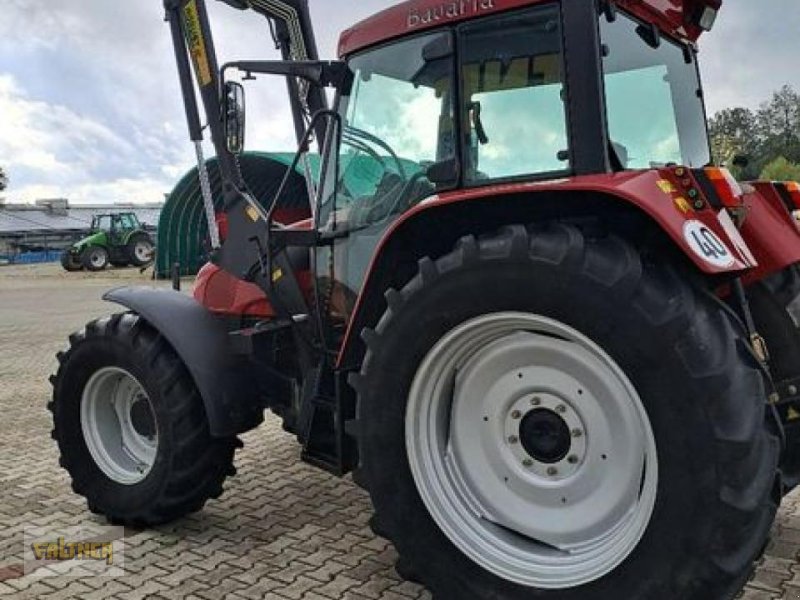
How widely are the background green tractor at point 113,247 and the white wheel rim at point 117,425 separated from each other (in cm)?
2849

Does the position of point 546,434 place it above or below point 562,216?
below

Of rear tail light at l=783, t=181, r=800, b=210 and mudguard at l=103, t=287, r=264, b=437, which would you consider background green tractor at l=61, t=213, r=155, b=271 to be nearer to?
mudguard at l=103, t=287, r=264, b=437

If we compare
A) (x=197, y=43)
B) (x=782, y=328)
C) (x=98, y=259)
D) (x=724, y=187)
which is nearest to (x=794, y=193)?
(x=782, y=328)

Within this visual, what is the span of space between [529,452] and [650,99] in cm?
163

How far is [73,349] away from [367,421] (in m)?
2.17

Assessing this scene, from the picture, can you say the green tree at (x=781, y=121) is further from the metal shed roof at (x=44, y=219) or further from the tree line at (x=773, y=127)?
the metal shed roof at (x=44, y=219)

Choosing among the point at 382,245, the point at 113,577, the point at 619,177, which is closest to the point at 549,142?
the point at 619,177

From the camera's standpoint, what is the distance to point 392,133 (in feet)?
11.6

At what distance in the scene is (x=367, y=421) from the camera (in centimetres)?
304

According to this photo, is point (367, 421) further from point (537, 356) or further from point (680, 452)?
point (680, 452)

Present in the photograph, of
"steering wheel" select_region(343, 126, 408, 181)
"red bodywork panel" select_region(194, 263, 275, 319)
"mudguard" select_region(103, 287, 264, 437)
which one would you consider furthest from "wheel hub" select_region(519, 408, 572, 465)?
"red bodywork panel" select_region(194, 263, 275, 319)

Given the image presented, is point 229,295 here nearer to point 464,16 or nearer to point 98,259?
point 464,16

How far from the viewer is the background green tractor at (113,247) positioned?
31.4 metres

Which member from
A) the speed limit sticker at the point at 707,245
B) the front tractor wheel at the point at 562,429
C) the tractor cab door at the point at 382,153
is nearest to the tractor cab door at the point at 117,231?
the tractor cab door at the point at 382,153
